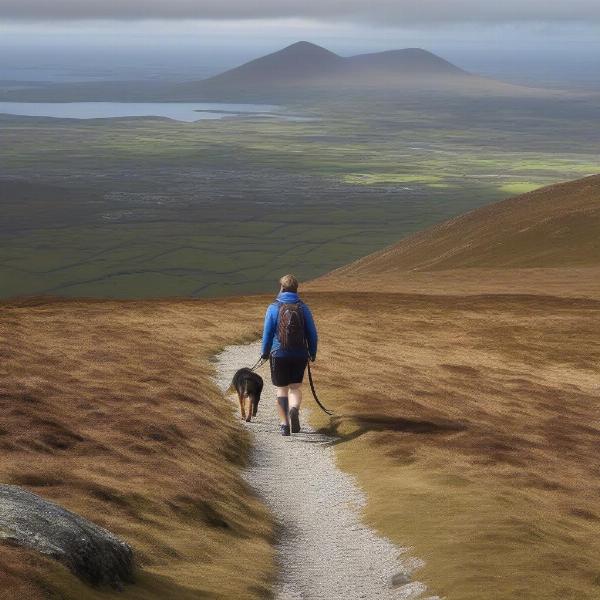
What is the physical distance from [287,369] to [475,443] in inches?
263

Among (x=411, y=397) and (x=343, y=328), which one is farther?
(x=343, y=328)

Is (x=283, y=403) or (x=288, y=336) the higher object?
(x=288, y=336)

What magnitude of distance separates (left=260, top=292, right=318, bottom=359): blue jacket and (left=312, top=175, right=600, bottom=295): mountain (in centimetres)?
6542

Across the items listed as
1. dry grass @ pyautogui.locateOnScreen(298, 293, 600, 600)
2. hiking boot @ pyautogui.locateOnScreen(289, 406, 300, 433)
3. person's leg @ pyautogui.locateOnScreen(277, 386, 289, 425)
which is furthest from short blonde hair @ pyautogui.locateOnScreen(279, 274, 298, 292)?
dry grass @ pyautogui.locateOnScreen(298, 293, 600, 600)

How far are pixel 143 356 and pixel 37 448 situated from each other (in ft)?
58.5

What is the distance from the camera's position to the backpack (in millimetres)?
27938

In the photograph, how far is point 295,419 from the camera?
100 ft

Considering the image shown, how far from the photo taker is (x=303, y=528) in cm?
2261

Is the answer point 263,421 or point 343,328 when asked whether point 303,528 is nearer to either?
point 263,421

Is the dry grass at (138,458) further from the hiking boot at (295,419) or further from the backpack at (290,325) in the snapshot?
the backpack at (290,325)

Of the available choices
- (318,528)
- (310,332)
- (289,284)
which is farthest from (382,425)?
(318,528)

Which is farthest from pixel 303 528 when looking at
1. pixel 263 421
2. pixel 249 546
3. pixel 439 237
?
pixel 439 237

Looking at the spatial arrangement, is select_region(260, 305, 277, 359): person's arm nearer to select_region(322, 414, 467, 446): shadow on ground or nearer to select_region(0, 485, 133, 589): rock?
select_region(322, 414, 467, 446): shadow on ground

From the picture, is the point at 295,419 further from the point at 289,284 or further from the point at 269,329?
the point at 289,284
